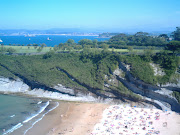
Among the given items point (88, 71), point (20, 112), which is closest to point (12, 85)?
point (20, 112)

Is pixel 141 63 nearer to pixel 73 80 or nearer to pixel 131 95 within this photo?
pixel 131 95

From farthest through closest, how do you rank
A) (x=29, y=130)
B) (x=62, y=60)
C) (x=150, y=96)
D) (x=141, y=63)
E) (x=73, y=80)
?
(x=62, y=60), (x=73, y=80), (x=141, y=63), (x=150, y=96), (x=29, y=130)

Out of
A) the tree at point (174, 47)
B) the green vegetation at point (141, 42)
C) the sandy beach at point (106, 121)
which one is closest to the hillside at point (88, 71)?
the tree at point (174, 47)

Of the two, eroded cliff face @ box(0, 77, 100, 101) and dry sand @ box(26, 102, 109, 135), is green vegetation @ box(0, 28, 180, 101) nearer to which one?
eroded cliff face @ box(0, 77, 100, 101)


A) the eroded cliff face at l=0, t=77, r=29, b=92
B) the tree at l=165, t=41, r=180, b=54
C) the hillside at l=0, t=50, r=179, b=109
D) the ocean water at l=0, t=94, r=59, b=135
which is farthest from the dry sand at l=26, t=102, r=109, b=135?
the tree at l=165, t=41, r=180, b=54

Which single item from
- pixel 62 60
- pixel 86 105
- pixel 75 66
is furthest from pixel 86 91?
pixel 62 60

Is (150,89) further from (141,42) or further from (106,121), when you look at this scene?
(141,42)
